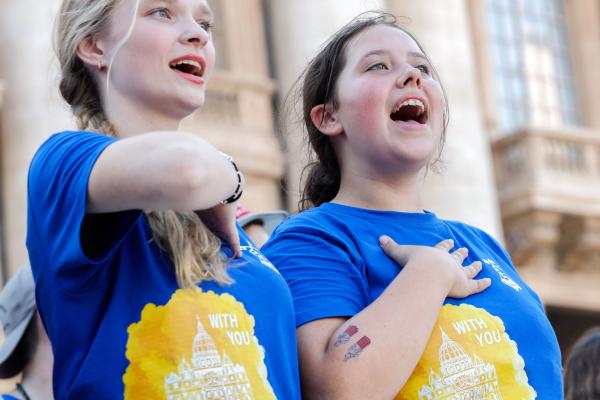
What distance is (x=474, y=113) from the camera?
16.6 meters

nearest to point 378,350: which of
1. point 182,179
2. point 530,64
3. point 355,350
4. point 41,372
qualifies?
point 355,350

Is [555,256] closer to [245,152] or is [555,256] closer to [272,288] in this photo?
[245,152]

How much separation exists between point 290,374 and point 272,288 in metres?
0.17

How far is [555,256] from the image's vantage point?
1858 cm

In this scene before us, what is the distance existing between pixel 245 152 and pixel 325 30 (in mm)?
1614

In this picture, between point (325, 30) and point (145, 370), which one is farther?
point (325, 30)

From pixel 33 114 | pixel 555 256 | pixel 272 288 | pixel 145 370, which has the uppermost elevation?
pixel 555 256

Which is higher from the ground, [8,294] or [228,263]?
[8,294]

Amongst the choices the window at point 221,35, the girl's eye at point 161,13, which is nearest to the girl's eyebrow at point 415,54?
the girl's eye at point 161,13

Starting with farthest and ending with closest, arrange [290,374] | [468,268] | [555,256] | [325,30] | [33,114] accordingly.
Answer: [555,256]
[325,30]
[33,114]
[468,268]
[290,374]

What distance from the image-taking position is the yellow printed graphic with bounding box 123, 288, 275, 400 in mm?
2947

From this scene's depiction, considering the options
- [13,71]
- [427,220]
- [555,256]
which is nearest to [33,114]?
[13,71]

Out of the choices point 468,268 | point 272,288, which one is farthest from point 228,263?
point 468,268

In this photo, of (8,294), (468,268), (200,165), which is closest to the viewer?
(200,165)
